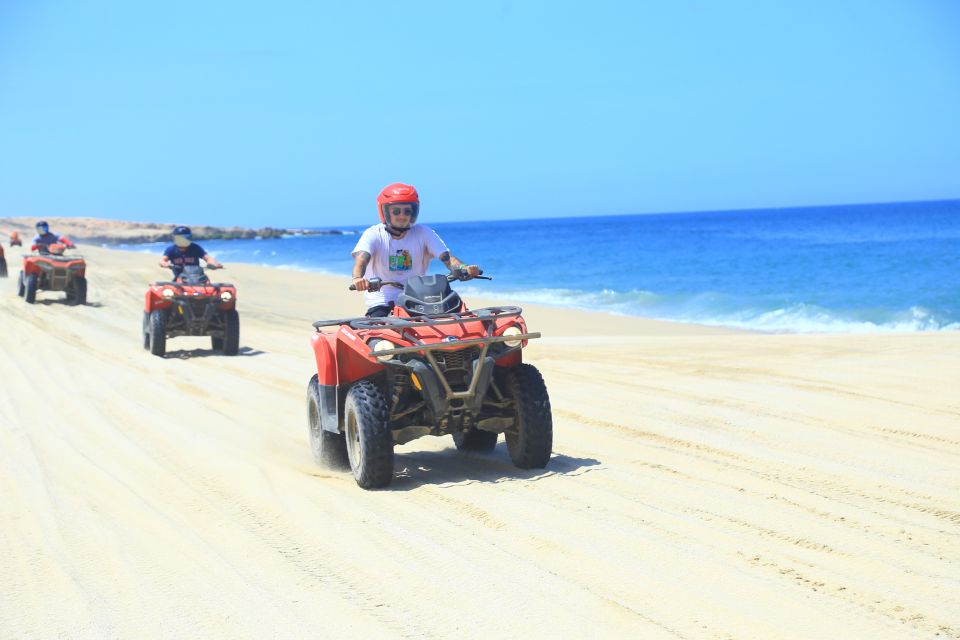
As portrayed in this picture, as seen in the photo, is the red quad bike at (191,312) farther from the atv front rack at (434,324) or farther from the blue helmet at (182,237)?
the atv front rack at (434,324)

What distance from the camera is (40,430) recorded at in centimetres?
846

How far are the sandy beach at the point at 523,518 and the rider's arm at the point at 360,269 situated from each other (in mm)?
1235

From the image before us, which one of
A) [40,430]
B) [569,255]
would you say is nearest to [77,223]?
[569,255]

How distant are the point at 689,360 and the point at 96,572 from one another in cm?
829

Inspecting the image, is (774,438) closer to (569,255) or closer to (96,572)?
(96,572)

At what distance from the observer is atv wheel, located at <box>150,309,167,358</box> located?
1399 cm

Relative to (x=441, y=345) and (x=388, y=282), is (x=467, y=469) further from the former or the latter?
(x=388, y=282)

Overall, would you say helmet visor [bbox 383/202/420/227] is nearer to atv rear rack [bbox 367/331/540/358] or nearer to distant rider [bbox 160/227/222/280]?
atv rear rack [bbox 367/331/540/358]

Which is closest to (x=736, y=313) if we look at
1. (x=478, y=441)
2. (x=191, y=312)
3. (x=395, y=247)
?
(x=191, y=312)

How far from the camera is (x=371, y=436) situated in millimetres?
6168

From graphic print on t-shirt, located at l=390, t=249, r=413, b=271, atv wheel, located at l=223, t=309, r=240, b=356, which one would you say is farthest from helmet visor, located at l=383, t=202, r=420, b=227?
atv wheel, located at l=223, t=309, r=240, b=356

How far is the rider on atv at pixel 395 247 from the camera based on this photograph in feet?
23.2

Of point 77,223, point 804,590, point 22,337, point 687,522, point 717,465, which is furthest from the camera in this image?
point 77,223

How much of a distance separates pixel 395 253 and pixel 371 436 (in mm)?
1535
